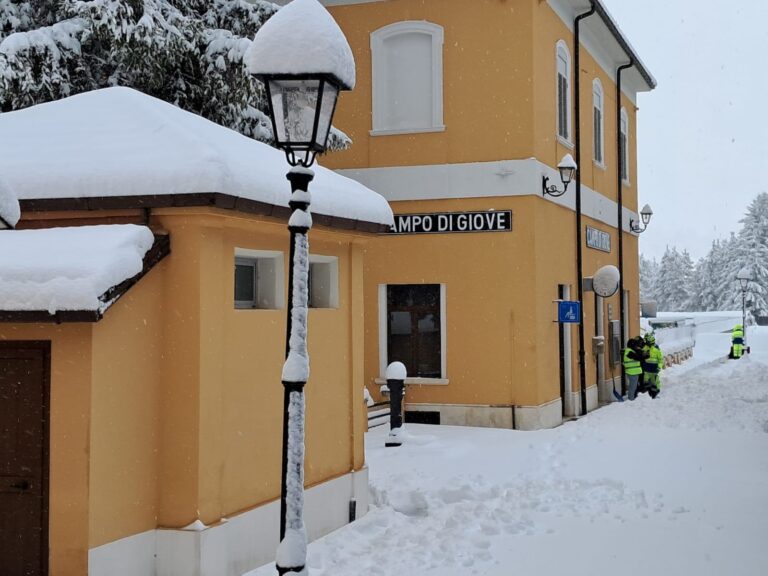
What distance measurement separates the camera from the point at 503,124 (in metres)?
15.7

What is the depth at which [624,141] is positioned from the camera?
24.1 metres

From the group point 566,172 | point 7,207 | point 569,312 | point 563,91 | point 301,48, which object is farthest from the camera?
point 563,91

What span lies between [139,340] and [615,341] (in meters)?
17.3

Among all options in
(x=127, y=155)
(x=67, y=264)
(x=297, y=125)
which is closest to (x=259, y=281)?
(x=127, y=155)

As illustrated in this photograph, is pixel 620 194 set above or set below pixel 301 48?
above

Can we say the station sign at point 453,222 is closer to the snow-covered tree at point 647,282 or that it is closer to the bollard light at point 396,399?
the bollard light at point 396,399

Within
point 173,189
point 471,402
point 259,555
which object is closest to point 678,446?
point 471,402

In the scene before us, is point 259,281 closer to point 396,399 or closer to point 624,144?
point 396,399

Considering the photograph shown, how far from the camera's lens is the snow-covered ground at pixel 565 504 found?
7531 mm

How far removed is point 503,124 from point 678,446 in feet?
19.6

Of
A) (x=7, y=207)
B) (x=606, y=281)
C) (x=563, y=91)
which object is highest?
(x=563, y=91)

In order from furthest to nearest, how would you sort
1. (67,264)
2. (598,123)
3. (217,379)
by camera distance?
(598,123) < (217,379) < (67,264)

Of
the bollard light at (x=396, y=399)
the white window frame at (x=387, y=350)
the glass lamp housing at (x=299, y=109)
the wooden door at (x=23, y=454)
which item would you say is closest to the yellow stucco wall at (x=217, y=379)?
the wooden door at (x=23, y=454)

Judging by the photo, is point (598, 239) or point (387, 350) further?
point (598, 239)
